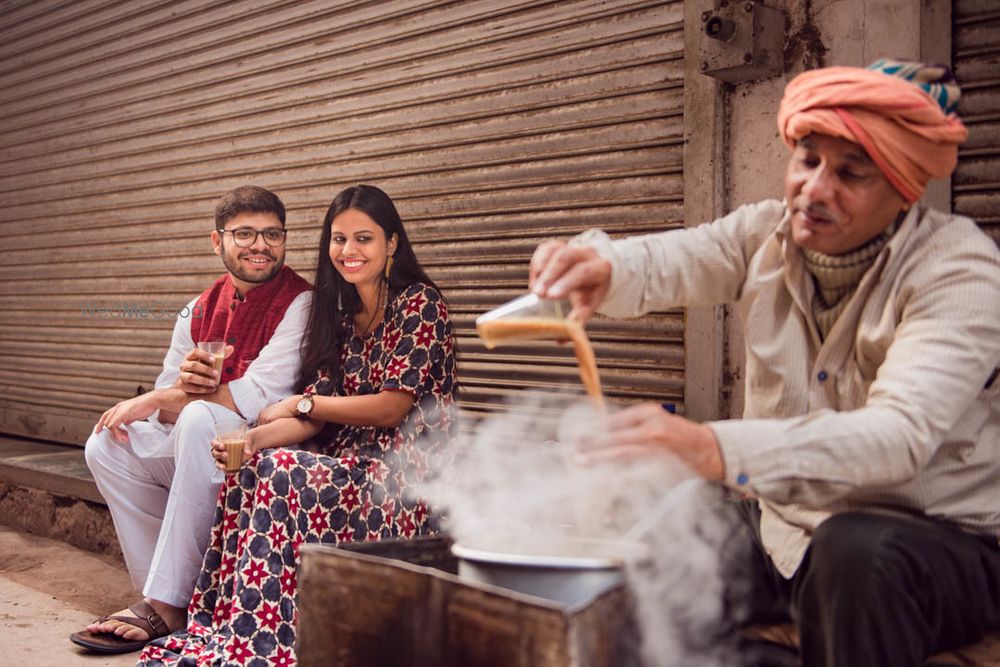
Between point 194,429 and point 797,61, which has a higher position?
point 797,61

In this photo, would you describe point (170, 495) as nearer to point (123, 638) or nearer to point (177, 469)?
point (177, 469)

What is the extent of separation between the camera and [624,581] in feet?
6.09

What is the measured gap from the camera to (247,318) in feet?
14.6

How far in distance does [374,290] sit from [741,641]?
2377 mm

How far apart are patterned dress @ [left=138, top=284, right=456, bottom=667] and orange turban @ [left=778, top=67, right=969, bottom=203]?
214 cm

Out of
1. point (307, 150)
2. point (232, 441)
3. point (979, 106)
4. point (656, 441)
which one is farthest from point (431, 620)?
point (307, 150)

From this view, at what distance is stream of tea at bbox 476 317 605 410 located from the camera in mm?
2057

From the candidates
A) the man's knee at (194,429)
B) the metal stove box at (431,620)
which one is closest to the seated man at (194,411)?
the man's knee at (194,429)

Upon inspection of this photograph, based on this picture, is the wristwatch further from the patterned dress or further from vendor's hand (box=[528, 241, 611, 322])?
vendor's hand (box=[528, 241, 611, 322])

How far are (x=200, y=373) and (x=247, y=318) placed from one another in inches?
18.1

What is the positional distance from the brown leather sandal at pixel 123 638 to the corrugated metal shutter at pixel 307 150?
190 centimetres

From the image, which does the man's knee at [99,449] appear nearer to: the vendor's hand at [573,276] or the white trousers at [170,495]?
the white trousers at [170,495]

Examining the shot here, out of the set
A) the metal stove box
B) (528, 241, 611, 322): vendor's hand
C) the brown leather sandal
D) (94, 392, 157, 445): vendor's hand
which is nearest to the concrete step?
(94, 392, 157, 445): vendor's hand

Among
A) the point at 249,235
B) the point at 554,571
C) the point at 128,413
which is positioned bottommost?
the point at 554,571
